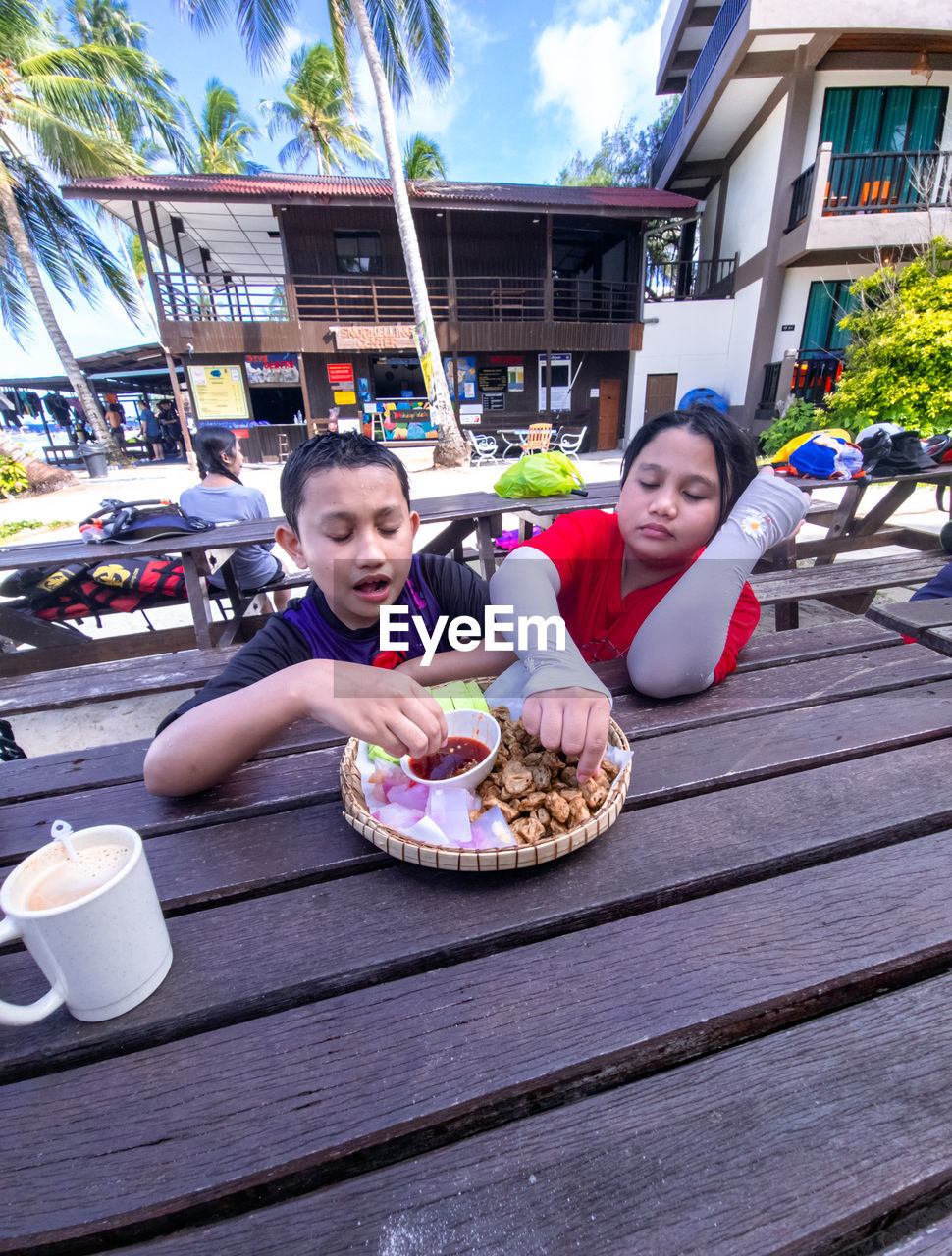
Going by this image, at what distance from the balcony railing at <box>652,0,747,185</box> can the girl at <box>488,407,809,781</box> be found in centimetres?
1263

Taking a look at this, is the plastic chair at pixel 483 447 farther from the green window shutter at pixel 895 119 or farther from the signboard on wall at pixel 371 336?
the green window shutter at pixel 895 119

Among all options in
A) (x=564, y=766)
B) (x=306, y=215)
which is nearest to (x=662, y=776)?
(x=564, y=766)

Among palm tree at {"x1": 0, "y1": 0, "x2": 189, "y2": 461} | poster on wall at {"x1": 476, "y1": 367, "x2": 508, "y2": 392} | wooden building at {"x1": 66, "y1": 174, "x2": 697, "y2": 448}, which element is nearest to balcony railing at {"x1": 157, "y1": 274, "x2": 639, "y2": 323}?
wooden building at {"x1": 66, "y1": 174, "x2": 697, "y2": 448}

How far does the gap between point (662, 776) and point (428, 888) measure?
454 millimetres

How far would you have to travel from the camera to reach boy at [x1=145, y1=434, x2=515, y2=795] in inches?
36.7

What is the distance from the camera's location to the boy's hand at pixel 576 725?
34.6 inches

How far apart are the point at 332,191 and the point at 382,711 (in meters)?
14.8

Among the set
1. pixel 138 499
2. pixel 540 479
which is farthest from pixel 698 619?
pixel 138 499

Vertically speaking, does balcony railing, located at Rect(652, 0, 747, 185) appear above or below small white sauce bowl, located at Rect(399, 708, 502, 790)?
Answer: above

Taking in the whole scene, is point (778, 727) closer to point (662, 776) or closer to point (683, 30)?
point (662, 776)

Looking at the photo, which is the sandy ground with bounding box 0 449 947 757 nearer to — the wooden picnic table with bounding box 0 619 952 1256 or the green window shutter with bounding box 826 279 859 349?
the wooden picnic table with bounding box 0 619 952 1256

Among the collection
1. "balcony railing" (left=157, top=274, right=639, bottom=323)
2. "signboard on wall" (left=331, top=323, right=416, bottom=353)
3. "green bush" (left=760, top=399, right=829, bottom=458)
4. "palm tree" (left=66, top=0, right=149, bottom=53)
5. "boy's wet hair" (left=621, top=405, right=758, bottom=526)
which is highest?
"palm tree" (left=66, top=0, right=149, bottom=53)

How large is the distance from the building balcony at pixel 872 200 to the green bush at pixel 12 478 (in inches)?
579

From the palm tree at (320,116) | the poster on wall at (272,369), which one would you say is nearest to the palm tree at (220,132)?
the palm tree at (320,116)
